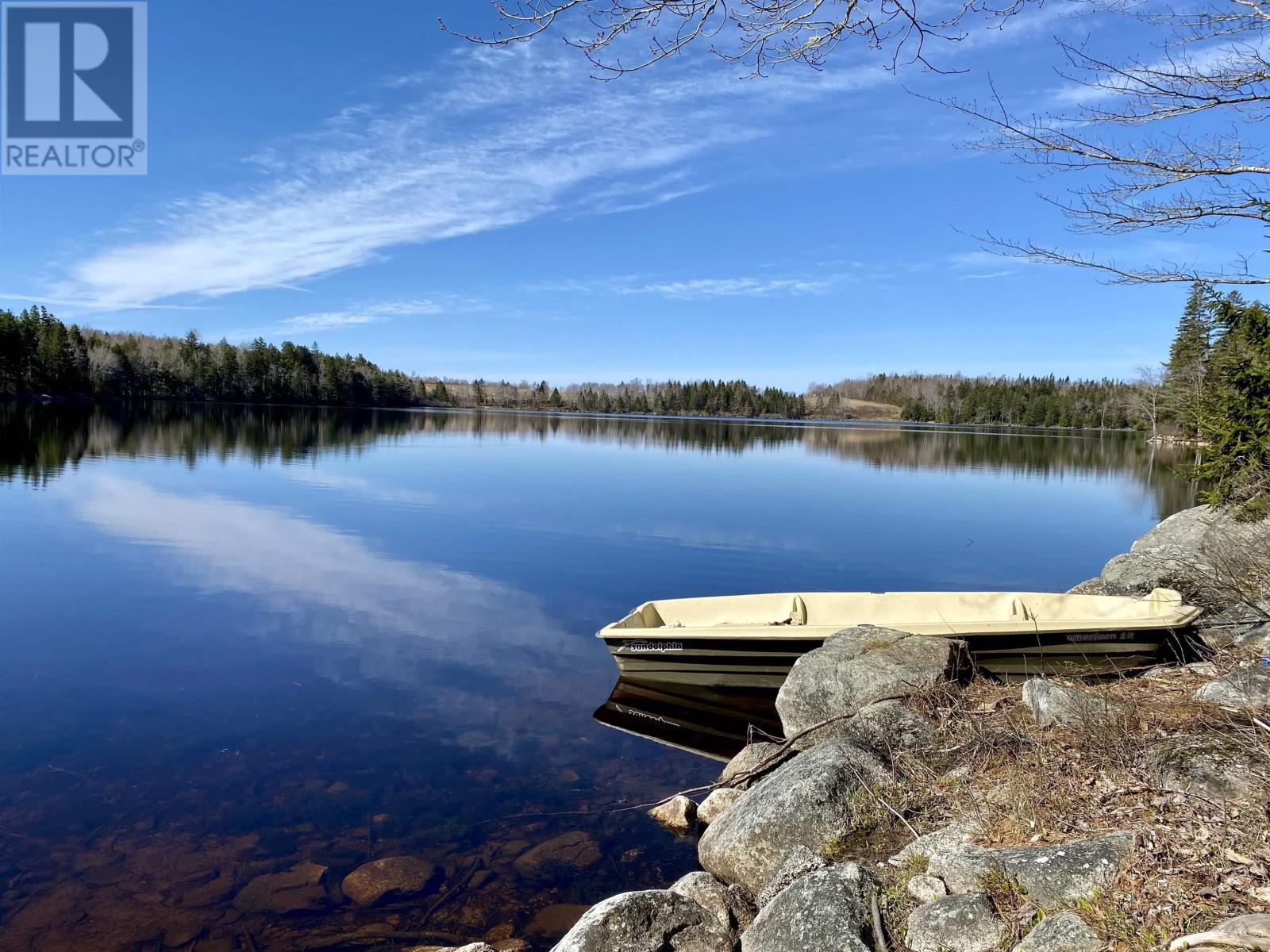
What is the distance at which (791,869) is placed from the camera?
4887 millimetres

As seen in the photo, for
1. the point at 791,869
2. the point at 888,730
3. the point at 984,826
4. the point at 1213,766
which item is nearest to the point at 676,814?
the point at 888,730

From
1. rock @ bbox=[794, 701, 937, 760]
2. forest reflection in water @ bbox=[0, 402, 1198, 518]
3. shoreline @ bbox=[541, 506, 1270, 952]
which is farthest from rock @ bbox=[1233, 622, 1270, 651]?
forest reflection in water @ bbox=[0, 402, 1198, 518]

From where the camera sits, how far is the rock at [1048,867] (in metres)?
3.78

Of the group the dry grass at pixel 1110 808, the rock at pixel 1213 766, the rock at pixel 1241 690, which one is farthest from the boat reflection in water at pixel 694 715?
the rock at pixel 1213 766

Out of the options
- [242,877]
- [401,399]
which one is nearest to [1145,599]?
[242,877]

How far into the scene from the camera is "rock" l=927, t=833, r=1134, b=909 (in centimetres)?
378

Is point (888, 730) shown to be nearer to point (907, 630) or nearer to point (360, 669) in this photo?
point (907, 630)

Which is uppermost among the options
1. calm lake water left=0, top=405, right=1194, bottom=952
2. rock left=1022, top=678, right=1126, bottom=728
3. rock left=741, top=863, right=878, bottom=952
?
rock left=1022, top=678, right=1126, bottom=728

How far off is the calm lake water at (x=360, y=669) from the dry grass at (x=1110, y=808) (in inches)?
90.3

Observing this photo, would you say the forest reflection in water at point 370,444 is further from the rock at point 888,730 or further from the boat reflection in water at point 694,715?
the rock at point 888,730

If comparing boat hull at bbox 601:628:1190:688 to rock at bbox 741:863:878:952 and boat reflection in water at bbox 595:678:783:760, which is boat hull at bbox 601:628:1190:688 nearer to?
boat reflection in water at bbox 595:678:783:760

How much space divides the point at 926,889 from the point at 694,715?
5675 millimetres

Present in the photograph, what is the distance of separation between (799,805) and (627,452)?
149 ft

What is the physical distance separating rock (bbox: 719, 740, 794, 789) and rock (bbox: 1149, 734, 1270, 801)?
3390mm
